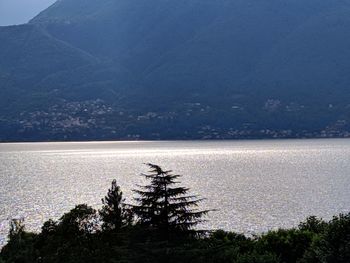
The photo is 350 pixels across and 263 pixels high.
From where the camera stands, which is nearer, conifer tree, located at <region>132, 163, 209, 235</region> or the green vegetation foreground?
the green vegetation foreground

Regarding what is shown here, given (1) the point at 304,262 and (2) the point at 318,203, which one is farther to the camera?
(2) the point at 318,203

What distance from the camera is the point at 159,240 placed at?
33531 mm

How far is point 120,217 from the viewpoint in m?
60.2

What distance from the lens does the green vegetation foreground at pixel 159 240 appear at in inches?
1199

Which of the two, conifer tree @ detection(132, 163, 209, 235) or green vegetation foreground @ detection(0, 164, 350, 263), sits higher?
conifer tree @ detection(132, 163, 209, 235)

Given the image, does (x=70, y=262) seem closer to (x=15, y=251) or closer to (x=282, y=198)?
(x=15, y=251)

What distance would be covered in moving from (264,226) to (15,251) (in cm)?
7025

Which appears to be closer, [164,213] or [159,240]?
[159,240]

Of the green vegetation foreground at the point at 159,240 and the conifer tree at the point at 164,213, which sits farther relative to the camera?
the conifer tree at the point at 164,213

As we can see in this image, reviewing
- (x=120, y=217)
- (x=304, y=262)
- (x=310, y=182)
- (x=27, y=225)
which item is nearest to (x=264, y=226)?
(x=27, y=225)

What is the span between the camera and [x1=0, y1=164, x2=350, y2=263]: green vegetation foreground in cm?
3045

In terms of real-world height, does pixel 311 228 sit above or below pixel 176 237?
below

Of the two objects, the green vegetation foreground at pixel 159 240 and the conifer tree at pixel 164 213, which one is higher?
the conifer tree at pixel 164 213

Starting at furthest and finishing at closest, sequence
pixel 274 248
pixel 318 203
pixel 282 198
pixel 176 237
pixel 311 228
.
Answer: pixel 282 198, pixel 318 203, pixel 311 228, pixel 274 248, pixel 176 237
